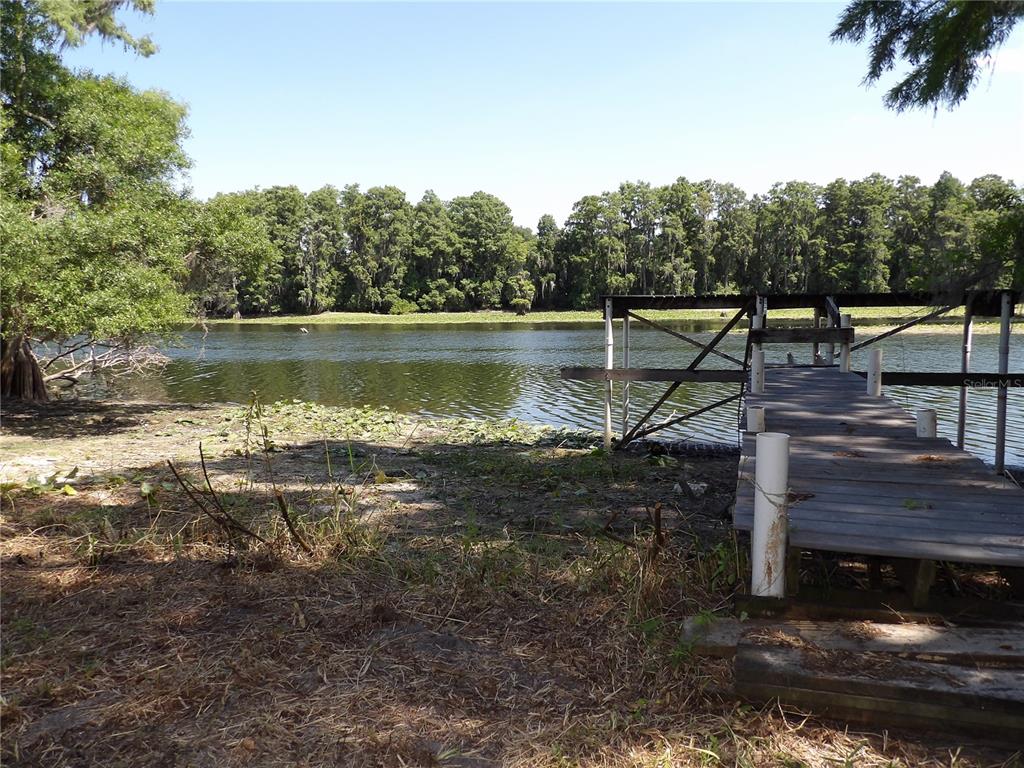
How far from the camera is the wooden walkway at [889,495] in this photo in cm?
353

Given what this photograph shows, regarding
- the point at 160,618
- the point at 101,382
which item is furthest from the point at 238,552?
the point at 101,382

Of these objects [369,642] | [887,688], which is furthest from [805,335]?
[369,642]

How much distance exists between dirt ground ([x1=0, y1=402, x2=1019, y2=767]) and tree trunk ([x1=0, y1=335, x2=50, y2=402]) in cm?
1041

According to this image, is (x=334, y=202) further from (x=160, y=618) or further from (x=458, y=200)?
(x=160, y=618)

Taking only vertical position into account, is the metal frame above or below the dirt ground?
above

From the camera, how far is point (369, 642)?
12.5 feet

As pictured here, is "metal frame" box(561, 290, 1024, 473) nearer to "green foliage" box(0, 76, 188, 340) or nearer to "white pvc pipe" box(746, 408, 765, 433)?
"white pvc pipe" box(746, 408, 765, 433)

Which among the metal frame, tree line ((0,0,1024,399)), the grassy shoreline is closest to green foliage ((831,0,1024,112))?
tree line ((0,0,1024,399))

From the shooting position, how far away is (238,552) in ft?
16.2

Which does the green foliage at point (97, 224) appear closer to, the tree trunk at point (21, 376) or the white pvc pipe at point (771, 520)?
the tree trunk at point (21, 376)

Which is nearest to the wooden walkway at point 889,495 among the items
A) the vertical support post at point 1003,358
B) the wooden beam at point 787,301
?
the vertical support post at point 1003,358

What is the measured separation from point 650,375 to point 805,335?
3107mm

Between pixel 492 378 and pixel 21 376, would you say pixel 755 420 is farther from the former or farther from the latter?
pixel 492 378

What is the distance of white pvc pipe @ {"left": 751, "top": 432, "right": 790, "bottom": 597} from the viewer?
11.8ft
